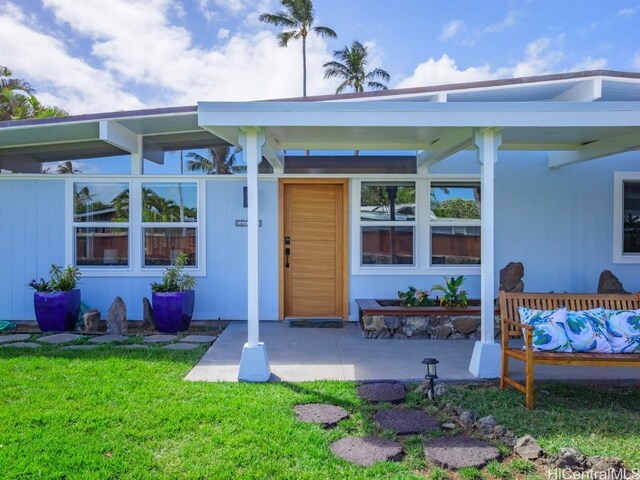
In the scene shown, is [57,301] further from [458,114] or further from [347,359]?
[458,114]

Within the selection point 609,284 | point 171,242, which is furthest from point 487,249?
point 171,242

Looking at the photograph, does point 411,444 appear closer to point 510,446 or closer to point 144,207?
point 510,446

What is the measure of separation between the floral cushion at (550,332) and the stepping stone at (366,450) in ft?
5.39

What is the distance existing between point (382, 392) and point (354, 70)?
861 inches

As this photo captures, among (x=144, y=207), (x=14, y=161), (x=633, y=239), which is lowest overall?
(x=633, y=239)

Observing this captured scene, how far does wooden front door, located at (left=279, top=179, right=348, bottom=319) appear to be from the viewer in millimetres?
7172

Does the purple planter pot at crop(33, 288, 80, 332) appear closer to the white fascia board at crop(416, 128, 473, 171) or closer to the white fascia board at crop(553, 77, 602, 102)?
the white fascia board at crop(416, 128, 473, 171)

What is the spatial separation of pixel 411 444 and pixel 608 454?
118 cm

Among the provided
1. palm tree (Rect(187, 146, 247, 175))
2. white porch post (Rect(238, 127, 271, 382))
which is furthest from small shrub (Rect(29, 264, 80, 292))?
white porch post (Rect(238, 127, 271, 382))

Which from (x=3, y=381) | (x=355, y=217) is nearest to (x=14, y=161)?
(x=3, y=381)

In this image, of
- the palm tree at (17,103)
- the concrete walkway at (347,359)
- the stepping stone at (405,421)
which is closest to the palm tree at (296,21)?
the palm tree at (17,103)

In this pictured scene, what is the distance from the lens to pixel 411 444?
9.85 ft

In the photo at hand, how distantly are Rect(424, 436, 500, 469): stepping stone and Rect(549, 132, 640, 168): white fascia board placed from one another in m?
4.50

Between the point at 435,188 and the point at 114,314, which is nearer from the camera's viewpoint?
the point at 114,314
